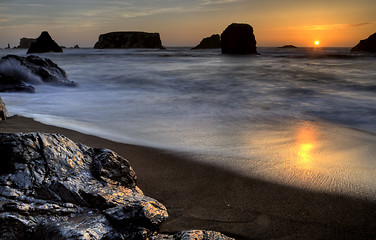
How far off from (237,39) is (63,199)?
54.9 meters

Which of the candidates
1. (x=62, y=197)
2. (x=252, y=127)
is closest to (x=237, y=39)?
(x=252, y=127)

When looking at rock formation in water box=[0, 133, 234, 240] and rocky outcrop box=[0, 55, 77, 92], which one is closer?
rock formation in water box=[0, 133, 234, 240]

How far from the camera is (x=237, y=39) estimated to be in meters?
53.3

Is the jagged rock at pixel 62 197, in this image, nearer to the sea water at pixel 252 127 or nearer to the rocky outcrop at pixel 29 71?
the sea water at pixel 252 127

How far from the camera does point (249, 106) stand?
625cm

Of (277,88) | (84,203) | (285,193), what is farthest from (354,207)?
(277,88)

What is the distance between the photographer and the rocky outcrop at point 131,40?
113 metres

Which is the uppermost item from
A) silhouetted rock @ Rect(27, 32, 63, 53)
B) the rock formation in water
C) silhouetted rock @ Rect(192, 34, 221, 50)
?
silhouetted rock @ Rect(192, 34, 221, 50)

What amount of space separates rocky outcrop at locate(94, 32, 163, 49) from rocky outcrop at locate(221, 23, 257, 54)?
6488 centimetres

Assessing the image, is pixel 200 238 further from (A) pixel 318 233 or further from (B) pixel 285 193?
(B) pixel 285 193

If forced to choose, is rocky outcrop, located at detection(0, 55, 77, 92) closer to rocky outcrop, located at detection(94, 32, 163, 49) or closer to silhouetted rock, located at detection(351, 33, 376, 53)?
silhouetted rock, located at detection(351, 33, 376, 53)

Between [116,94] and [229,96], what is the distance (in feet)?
9.89

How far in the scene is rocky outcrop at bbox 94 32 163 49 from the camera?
113 m

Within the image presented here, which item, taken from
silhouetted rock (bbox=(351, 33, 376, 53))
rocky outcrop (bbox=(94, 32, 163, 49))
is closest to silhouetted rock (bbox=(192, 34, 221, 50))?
rocky outcrop (bbox=(94, 32, 163, 49))
